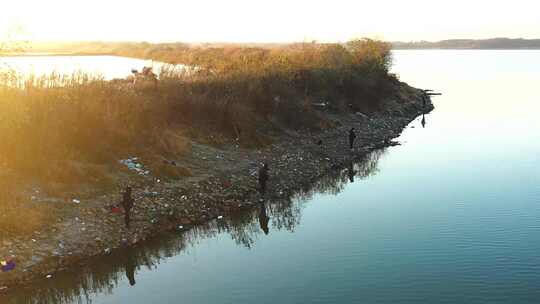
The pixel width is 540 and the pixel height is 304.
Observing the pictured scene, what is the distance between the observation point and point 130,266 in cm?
1828

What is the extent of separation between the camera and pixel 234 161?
1142 inches

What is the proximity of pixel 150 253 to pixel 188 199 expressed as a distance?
439 cm

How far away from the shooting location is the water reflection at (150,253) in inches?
629

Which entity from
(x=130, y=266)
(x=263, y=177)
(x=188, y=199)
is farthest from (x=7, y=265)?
(x=263, y=177)

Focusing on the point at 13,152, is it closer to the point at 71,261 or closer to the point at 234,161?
the point at 71,261

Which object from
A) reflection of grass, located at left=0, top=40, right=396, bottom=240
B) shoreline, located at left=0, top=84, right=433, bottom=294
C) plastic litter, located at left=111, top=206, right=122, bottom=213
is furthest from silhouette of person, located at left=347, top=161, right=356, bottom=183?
plastic litter, located at left=111, top=206, right=122, bottom=213

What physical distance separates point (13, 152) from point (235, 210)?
9.77m

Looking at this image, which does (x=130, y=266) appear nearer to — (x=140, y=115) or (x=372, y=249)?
(x=372, y=249)

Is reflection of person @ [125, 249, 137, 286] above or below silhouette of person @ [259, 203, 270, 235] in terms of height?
above

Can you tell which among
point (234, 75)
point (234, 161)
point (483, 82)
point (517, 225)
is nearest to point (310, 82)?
point (234, 75)

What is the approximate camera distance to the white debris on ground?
2419cm

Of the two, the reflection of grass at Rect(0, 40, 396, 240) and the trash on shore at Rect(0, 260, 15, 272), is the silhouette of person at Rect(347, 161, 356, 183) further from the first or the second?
the trash on shore at Rect(0, 260, 15, 272)

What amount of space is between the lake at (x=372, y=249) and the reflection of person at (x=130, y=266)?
3 centimetres

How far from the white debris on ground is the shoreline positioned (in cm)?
63
